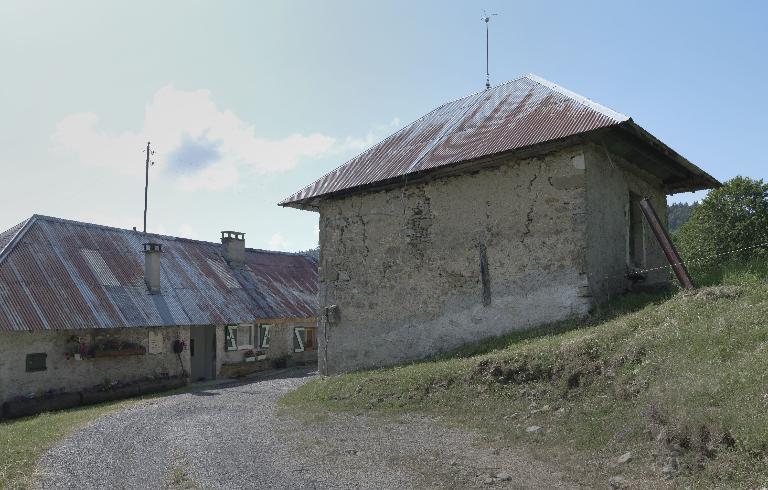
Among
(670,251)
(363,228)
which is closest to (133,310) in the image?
(363,228)

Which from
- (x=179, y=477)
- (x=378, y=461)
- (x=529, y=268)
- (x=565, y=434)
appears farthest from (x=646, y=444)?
(x=529, y=268)

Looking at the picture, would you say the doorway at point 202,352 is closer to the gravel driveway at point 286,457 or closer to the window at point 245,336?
the window at point 245,336

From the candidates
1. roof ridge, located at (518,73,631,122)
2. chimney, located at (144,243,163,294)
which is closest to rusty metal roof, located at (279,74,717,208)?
roof ridge, located at (518,73,631,122)

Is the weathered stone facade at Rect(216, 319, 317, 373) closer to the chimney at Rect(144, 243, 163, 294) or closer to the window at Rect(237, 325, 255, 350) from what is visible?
the window at Rect(237, 325, 255, 350)

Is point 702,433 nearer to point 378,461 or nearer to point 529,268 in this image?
point 378,461

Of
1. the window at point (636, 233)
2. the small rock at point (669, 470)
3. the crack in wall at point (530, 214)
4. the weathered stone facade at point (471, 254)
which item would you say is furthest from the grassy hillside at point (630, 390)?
the window at point (636, 233)

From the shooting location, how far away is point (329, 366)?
12.9 meters

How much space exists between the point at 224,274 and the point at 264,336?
3.06 metres

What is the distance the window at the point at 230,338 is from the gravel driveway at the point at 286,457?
35.0ft

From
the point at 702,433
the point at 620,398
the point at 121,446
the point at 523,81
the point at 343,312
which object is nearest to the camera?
the point at 702,433

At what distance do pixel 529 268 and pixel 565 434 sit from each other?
15.0 feet

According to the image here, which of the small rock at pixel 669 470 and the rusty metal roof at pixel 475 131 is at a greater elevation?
the rusty metal roof at pixel 475 131

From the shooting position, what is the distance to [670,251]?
931 cm

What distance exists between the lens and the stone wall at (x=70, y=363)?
1413cm
